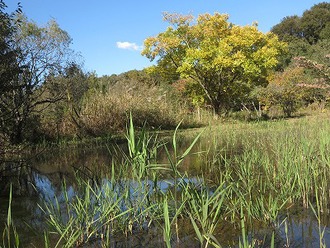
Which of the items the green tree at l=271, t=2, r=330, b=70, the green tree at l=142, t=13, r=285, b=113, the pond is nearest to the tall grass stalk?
the pond

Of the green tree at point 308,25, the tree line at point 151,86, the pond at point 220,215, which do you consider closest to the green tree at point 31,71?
the tree line at point 151,86

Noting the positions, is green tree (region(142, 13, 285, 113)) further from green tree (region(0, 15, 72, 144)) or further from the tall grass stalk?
the tall grass stalk

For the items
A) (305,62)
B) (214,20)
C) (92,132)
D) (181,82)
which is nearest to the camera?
(305,62)

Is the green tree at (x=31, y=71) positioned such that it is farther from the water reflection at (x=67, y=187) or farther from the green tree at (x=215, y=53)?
the green tree at (x=215, y=53)

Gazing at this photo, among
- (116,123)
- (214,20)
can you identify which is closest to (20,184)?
(116,123)

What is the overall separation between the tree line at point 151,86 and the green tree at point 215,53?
0.04m

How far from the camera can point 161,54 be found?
16.0 metres

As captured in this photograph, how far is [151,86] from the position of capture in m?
16.6

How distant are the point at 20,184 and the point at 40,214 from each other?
70.3 inches

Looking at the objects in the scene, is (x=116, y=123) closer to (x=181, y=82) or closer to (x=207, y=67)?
(x=207, y=67)

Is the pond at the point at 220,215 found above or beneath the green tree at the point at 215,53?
beneath

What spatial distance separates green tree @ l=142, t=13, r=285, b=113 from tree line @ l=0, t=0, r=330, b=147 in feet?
0.14

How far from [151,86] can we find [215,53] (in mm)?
3624

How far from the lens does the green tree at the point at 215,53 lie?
14.7m
